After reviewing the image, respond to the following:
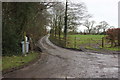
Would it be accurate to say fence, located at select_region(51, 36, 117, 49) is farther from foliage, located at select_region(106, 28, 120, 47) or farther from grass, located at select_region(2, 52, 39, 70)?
grass, located at select_region(2, 52, 39, 70)

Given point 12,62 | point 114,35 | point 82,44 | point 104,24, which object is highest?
point 104,24

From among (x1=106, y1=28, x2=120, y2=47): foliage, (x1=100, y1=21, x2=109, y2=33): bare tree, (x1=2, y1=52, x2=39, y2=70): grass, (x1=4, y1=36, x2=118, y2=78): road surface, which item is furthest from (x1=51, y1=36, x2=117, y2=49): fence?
(x1=100, y1=21, x2=109, y2=33): bare tree

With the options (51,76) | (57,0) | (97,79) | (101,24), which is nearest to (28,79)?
(51,76)

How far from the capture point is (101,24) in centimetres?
6181

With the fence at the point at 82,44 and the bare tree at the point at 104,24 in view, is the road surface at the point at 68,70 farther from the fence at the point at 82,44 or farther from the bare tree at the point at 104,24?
the bare tree at the point at 104,24

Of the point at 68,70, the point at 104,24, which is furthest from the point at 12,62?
the point at 104,24

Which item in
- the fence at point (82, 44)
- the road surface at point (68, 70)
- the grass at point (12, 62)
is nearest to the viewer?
the road surface at point (68, 70)

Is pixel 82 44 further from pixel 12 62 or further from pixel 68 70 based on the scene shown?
pixel 68 70

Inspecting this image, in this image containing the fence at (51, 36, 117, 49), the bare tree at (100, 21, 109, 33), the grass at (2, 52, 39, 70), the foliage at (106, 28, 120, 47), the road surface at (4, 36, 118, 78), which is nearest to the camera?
the road surface at (4, 36, 118, 78)

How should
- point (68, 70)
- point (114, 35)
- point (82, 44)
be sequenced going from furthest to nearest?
point (82, 44) → point (114, 35) → point (68, 70)

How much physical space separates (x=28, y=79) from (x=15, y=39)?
5.84 metres

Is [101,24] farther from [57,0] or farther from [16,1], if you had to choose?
[16,1]

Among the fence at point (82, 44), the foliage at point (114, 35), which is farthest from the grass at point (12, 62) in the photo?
the foliage at point (114, 35)

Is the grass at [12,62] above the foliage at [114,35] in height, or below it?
below
